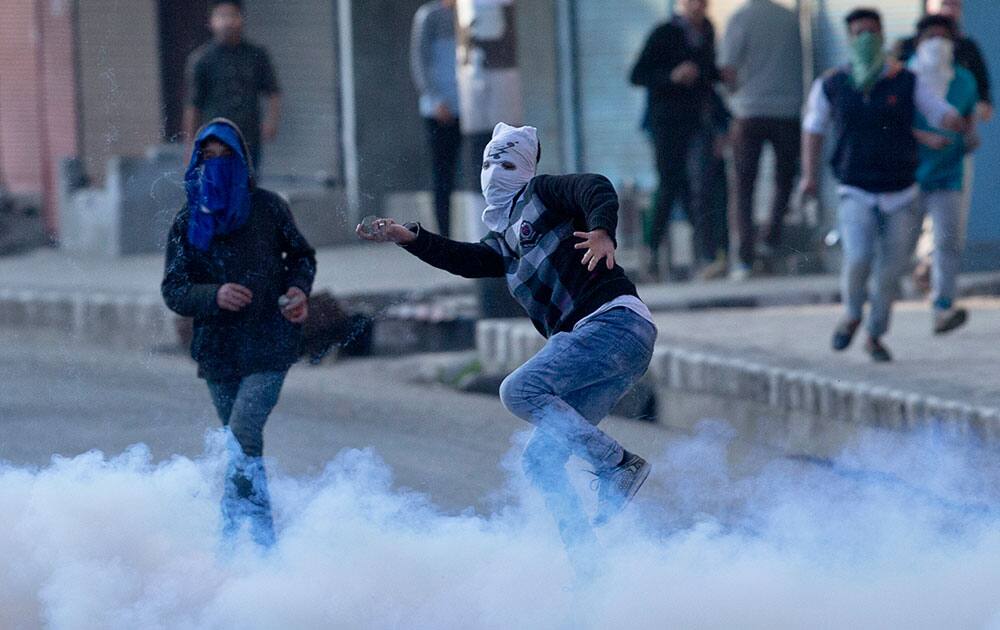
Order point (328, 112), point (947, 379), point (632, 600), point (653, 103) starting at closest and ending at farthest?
point (632, 600), point (947, 379), point (653, 103), point (328, 112)

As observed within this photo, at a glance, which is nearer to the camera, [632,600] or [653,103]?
[632,600]

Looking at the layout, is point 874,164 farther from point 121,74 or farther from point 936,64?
point 121,74

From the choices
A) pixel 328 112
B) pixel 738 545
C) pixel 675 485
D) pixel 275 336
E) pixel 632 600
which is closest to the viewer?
pixel 632 600

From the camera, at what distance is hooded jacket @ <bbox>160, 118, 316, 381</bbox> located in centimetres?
596

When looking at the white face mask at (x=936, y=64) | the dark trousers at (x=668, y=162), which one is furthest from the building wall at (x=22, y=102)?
the white face mask at (x=936, y=64)

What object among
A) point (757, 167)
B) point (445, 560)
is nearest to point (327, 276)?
point (757, 167)

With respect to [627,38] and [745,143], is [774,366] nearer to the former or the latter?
[745,143]

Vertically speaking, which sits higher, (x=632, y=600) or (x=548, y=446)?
(x=548, y=446)

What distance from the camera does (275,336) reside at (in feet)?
19.7

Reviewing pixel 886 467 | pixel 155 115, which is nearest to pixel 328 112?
pixel 155 115

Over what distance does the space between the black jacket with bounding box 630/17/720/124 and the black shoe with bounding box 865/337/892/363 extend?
351 centimetres

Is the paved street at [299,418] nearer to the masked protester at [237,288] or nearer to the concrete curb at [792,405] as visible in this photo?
the concrete curb at [792,405]

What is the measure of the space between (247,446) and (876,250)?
3.97 m

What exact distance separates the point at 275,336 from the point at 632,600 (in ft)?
5.11
